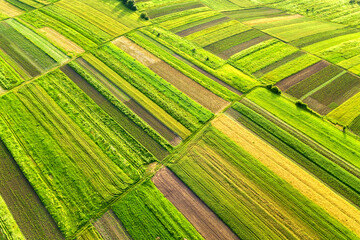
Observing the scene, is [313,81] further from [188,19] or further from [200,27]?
[188,19]

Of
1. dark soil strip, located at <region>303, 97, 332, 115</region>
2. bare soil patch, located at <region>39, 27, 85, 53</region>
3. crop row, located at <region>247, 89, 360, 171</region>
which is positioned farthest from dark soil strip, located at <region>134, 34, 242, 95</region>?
bare soil patch, located at <region>39, 27, 85, 53</region>

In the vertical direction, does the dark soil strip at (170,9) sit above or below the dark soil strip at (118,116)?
above

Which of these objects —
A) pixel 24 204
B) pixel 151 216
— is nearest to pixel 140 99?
pixel 151 216

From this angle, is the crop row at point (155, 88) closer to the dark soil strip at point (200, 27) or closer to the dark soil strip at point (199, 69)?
the dark soil strip at point (199, 69)

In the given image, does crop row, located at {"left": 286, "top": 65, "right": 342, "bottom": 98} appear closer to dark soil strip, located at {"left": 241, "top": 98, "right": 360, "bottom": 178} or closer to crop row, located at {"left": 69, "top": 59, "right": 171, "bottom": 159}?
dark soil strip, located at {"left": 241, "top": 98, "right": 360, "bottom": 178}

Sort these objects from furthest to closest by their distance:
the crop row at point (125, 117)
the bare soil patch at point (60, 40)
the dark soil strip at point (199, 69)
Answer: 1. the bare soil patch at point (60, 40)
2. the dark soil strip at point (199, 69)
3. the crop row at point (125, 117)

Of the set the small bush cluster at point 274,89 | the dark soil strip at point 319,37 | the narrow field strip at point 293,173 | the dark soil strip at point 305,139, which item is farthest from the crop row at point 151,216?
the dark soil strip at point 319,37

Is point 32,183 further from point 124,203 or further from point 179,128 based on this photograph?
point 179,128
